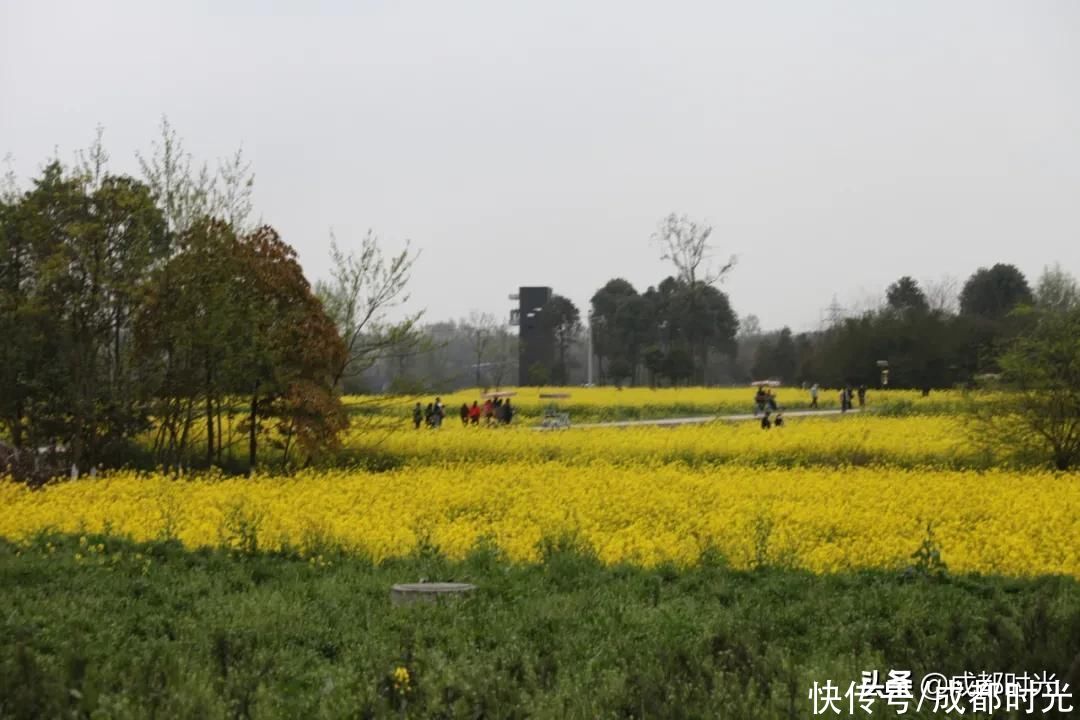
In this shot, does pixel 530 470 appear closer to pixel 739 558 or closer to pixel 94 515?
pixel 94 515

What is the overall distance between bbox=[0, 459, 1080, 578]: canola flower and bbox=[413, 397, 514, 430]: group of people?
1514cm

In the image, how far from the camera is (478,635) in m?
7.52

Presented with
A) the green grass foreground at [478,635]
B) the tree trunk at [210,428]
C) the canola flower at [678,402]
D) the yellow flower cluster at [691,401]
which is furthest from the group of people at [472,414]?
the green grass foreground at [478,635]

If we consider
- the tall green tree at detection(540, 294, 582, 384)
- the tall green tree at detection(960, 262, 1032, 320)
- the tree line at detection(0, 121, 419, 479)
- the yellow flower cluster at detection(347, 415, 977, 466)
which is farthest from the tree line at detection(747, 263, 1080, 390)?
the tree line at detection(0, 121, 419, 479)

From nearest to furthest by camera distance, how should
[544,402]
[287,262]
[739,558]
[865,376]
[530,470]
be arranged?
[739,558] → [530,470] → [287,262] → [544,402] → [865,376]

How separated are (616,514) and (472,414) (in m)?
22.4

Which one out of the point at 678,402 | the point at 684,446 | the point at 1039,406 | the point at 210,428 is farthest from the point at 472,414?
the point at 1039,406

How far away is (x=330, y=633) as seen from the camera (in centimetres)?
764

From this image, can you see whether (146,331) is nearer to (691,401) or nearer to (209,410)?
(209,410)

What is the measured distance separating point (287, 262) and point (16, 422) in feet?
19.7

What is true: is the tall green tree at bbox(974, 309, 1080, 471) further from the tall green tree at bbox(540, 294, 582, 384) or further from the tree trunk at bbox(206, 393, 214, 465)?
the tall green tree at bbox(540, 294, 582, 384)

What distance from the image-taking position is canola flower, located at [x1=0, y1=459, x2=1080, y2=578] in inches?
444

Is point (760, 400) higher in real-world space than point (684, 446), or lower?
higher

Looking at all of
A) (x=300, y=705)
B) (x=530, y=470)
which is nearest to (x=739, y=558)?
(x=300, y=705)
